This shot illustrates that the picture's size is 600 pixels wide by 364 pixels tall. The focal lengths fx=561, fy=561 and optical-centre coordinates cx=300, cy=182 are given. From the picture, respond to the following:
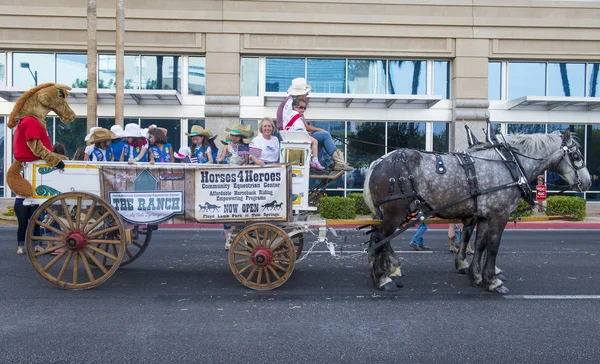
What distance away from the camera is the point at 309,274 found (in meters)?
7.84

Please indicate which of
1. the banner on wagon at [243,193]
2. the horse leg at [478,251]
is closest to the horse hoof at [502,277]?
the horse leg at [478,251]

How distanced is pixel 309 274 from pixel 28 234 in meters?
3.61

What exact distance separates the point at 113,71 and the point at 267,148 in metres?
14.7

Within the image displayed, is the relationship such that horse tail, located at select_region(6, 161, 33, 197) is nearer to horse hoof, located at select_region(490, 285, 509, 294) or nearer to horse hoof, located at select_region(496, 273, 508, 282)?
horse hoof, located at select_region(490, 285, 509, 294)

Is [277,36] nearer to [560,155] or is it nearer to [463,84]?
[463,84]

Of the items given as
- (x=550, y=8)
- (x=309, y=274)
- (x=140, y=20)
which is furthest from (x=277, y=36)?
(x=309, y=274)

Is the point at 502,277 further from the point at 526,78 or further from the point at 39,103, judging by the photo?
the point at 526,78

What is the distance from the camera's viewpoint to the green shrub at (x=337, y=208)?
16250 millimetres

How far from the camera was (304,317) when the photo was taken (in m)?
5.68

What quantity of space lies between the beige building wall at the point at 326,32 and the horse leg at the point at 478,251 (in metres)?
13.9

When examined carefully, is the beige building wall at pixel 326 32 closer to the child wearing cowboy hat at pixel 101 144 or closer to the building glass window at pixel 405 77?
the building glass window at pixel 405 77

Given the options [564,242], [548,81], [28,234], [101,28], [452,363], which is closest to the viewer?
[452,363]

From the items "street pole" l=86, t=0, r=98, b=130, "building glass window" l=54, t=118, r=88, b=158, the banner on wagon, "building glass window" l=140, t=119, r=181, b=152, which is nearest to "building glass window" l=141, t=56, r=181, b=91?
"building glass window" l=140, t=119, r=181, b=152

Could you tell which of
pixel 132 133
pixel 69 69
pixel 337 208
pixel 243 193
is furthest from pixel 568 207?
pixel 69 69
